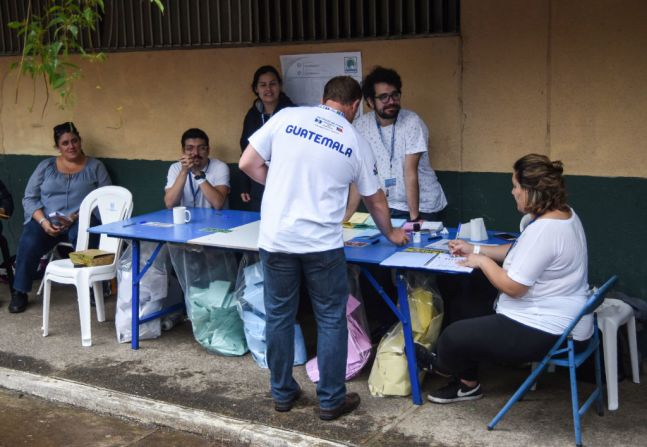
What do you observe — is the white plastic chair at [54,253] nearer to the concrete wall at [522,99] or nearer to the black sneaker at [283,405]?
the concrete wall at [522,99]

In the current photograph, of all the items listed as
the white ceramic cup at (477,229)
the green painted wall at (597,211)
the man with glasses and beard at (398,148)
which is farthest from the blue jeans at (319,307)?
the green painted wall at (597,211)

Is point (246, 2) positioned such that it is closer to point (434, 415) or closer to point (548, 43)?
point (548, 43)

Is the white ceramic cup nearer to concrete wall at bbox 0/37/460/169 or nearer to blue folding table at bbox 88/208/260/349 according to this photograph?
concrete wall at bbox 0/37/460/169

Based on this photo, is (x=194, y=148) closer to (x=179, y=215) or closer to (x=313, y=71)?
(x=179, y=215)

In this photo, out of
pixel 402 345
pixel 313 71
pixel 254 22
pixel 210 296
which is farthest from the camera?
pixel 254 22

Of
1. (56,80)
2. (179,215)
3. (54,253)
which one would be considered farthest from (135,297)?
(56,80)

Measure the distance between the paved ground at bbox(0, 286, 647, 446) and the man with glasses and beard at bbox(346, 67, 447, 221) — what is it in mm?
1139

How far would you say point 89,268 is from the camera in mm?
5941

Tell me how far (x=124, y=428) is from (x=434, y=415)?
171cm

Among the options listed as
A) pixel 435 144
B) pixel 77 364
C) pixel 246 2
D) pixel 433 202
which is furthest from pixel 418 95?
pixel 77 364

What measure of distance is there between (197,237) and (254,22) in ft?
6.58

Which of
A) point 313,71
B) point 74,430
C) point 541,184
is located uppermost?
point 313,71

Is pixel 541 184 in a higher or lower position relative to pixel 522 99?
lower

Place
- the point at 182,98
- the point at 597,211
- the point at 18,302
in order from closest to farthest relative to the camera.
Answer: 1. the point at 597,211
2. the point at 18,302
3. the point at 182,98
